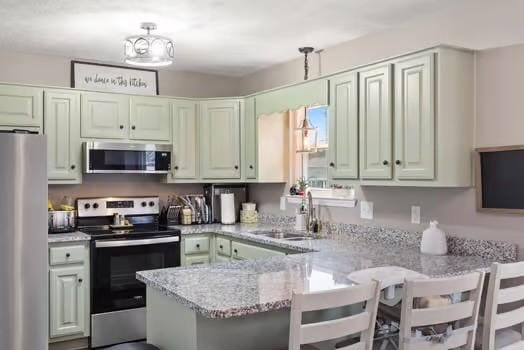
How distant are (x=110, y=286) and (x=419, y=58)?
2.82 meters

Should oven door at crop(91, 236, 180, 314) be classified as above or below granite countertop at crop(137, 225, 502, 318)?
below

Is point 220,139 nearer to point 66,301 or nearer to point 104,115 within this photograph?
point 104,115

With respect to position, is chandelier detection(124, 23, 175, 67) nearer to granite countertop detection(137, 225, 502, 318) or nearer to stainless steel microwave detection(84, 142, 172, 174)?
stainless steel microwave detection(84, 142, 172, 174)

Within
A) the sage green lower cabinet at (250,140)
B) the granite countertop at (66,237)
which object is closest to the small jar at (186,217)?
the sage green lower cabinet at (250,140)

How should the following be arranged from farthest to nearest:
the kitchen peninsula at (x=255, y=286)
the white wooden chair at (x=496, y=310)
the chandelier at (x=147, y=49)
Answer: the chandelier at (x=147, y=49), the white wooden chair at (x=496, y=310), the kitchen peninsula at (x=255, y=286)

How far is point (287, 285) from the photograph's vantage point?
2.21 metres

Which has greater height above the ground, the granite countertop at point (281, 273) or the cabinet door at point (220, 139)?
the cabinet door at point (220, 139)

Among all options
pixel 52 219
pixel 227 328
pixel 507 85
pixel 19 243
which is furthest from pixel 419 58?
pixel 52 219

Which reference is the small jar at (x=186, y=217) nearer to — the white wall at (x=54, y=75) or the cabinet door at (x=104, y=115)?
the cabinet door at (x=104, y=115)

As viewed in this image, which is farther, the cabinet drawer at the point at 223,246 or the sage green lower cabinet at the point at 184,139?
the sage green lower cabinet at the point at 184,139

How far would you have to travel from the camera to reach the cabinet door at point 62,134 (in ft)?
13.4

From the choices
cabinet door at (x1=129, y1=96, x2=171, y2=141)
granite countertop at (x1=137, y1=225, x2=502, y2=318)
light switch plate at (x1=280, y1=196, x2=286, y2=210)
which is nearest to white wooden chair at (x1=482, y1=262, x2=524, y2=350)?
granite countertop at (x1=137, y1=225, x2=502, y2=318)

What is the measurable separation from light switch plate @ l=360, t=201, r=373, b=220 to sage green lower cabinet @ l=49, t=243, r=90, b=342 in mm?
2129

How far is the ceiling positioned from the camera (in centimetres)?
306
